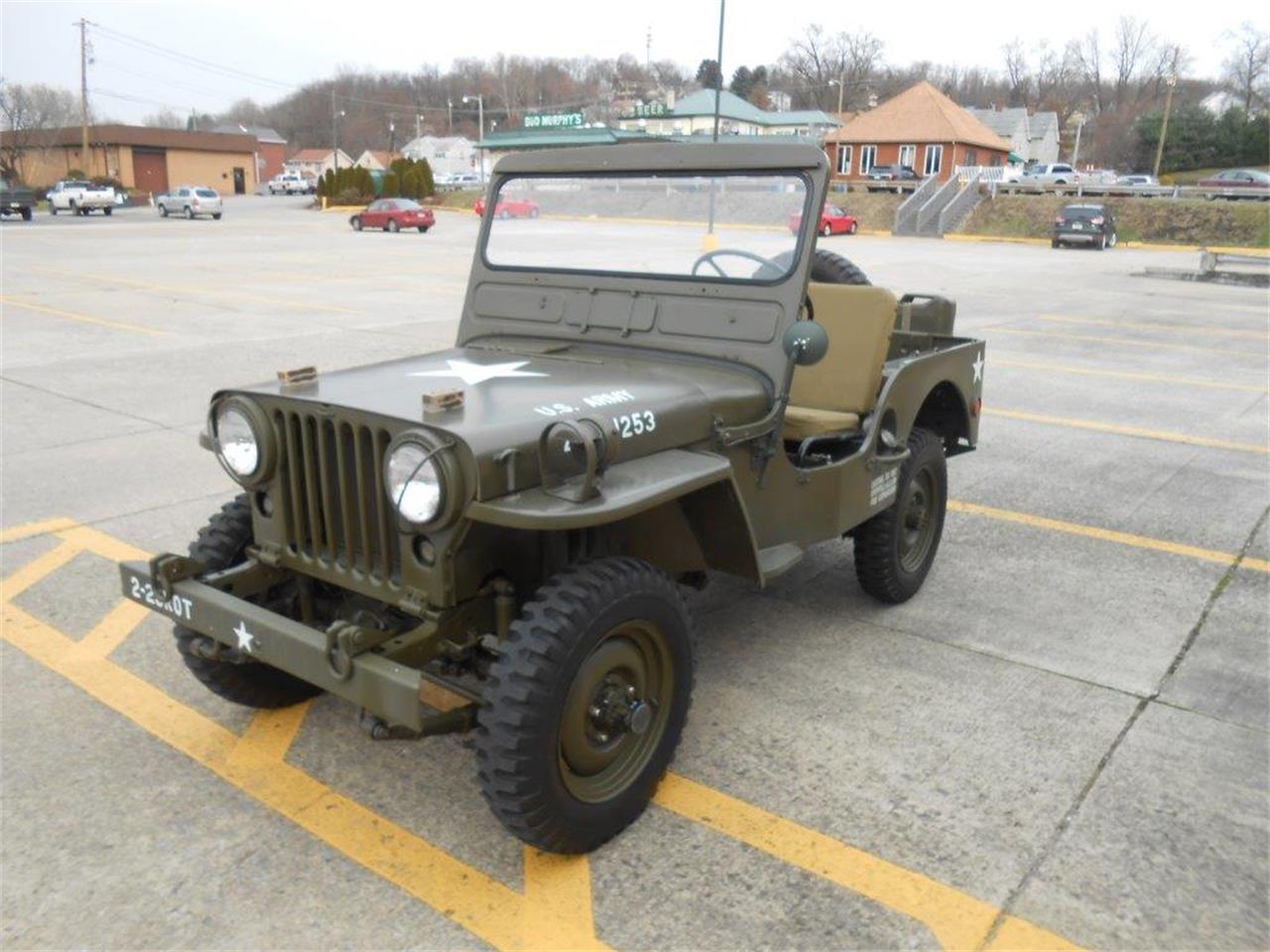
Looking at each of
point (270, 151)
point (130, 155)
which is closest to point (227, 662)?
point (130, 155)

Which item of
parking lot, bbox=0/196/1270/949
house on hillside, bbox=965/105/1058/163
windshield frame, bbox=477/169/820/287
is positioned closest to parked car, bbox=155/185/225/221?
parking lot, bbox=0/196/1270/949

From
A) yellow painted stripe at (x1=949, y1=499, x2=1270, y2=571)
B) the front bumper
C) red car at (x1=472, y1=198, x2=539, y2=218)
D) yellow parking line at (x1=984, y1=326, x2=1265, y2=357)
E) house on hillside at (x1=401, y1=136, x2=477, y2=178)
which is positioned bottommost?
yellow painted stripe at (x1=949, y1=499, x2=1270, y2=571)

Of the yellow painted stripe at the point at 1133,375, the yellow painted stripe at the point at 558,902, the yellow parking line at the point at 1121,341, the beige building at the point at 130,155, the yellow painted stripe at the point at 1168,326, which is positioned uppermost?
the beige building at the point at 130,155

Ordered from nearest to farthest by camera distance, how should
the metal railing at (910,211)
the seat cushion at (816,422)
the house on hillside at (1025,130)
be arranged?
the seat cushion at (816,422) → the metal railing at (910,211) → the house on hillside at (1025,130)

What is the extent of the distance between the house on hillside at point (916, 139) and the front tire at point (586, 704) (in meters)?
56.5

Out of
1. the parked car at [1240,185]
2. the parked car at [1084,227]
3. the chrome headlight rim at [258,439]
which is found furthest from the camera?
the parked car at [1240,185]

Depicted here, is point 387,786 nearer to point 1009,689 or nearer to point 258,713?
point 258,713

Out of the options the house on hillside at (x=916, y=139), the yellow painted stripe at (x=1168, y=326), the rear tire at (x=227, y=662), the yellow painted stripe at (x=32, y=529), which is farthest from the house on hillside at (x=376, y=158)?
the rear tire at (x=227, y=662)

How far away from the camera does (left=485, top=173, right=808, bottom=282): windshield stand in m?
3.79

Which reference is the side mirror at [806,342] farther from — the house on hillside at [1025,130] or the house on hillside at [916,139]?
the house on hillside at [1025,130]

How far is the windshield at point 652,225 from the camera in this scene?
3787mm

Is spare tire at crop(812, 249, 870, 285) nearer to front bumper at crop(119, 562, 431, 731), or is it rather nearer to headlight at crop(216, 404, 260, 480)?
headlight at crop(216, 404, 260, 480)

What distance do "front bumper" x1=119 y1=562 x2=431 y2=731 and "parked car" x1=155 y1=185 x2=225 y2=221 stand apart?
141 ft

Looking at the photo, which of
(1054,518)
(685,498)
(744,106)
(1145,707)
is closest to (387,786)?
(685,498)
